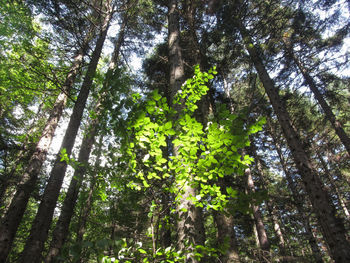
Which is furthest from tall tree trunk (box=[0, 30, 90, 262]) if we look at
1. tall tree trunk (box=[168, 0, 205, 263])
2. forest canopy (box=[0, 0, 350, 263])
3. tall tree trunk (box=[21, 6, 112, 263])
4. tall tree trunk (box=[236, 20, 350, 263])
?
tall tree trunk (box=[236, 20, 350, 263])

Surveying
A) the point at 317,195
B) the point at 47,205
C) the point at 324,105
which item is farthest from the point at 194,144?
the point at 324,105

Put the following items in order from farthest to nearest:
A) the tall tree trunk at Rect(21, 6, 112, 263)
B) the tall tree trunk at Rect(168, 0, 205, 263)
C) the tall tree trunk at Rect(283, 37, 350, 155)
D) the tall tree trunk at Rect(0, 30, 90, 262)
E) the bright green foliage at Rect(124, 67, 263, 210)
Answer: the tall tree trunk at Rect(283, 37, 350, 155)
the tall tree trunk at Rect(0, 30, 90, 262)
the tall tree trunk at Rect(21, 6, 112, 263)
the tall tree trunk at Rect(168, 0, 205, 263)
the bright green foliage at Rect(124, 67, 263, 210)

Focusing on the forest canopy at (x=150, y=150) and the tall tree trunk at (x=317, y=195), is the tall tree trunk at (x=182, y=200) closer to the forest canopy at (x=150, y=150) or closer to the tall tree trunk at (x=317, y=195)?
the forest canopy at (x=150, y=150)

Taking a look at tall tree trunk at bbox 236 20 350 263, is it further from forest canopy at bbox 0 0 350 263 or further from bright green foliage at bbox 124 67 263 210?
bright green foliage at bbox 124 67 263 210

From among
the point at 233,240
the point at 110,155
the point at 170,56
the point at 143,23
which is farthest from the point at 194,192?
the point at 143,23

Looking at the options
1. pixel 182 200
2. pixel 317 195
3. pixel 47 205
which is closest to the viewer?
pixel 182 200

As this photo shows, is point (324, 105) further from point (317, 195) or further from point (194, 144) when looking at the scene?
point (194, 144)

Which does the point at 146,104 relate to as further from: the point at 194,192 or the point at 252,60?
the point at 252,60

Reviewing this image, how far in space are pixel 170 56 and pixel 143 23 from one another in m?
6.55

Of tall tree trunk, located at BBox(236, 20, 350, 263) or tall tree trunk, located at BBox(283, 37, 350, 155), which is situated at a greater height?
tall tree trunk, located at BBox(283, 37, 350, 155)

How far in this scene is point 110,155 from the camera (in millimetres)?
1870

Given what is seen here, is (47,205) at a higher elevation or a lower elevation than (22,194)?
lower

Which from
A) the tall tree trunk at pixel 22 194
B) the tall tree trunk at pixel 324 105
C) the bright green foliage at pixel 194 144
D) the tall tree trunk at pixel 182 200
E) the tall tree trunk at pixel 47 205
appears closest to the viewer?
the bright green foliage at pixel 194 144

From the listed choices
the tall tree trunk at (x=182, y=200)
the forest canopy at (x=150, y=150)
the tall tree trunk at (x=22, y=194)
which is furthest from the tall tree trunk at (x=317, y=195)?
the tall tree trunk at (x=22, y=194)
